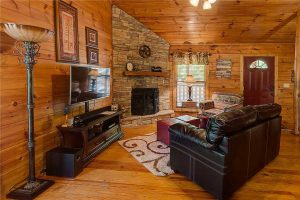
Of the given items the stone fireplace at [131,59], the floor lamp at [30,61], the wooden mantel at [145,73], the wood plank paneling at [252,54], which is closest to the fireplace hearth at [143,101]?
the stone fireplace at [131,59]

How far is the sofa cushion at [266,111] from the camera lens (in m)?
3.06

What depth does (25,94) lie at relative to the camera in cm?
297

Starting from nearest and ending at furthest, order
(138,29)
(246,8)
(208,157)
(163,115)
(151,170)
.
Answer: (208,157) < (151,170) < (246,8) < (138,29) < (163,115)

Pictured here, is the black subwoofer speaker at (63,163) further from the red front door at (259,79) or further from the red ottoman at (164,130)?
the red front door at (259,79)

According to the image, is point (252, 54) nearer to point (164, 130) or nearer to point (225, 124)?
point (164, 130)

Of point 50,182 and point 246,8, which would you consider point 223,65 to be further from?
point 50,182

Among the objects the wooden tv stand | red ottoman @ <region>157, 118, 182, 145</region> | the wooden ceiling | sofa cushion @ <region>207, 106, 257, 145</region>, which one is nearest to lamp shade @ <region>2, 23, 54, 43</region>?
the wooden tv stand

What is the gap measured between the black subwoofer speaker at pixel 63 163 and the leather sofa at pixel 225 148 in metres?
1.29

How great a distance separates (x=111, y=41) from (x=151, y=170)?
3394 mm

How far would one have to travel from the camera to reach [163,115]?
648 cm

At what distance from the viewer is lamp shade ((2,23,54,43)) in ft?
7.63

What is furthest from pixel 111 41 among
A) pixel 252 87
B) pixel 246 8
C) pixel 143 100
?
pixel 252 87

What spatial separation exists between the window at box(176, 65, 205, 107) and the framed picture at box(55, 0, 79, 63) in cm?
398

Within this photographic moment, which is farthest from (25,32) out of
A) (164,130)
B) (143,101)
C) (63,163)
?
(143,101)
